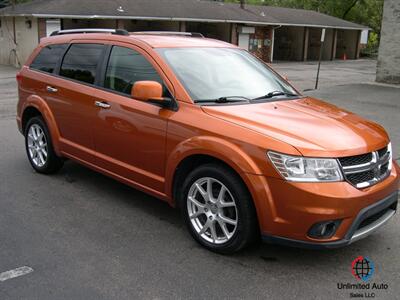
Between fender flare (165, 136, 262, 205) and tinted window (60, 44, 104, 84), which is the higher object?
tinted window (60, 44, 104, 84)

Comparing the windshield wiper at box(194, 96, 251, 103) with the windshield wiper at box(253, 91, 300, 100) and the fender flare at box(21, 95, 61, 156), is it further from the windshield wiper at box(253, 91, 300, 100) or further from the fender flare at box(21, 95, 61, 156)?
the fender flare at box(21, 95, 61, 156)

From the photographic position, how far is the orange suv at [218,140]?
3564 mm

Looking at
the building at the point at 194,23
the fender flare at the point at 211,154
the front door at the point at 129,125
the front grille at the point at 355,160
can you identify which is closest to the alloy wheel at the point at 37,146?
the front door at the point at 129,125

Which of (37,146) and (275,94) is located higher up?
(275,94)

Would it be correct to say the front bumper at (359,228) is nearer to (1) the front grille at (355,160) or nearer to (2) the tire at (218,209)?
(2) the tire at (218,209)

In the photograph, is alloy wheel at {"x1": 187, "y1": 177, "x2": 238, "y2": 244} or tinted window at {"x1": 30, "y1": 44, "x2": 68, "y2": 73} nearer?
alloy wheel at {"x1": 187, "y1": 177, "x2": 238, "y2": 244}

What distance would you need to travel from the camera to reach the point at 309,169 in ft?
11.6

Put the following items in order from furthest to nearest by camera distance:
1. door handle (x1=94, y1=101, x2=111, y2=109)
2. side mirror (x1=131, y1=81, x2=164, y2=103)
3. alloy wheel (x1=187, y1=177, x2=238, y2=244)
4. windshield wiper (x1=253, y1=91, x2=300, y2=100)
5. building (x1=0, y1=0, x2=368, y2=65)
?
building (x1=0, y1=0, x2=368, y2=65)
door handle (x1=94, y1=101, x2=111, y2=109)
windshield wiper (x1=253, y1=91, x2=300, y2=100)
side mirror (x1=131, y1=81, x2=164, y2=103)
alloy wheel (x1=187, y1=177, x2=238, y2=244)

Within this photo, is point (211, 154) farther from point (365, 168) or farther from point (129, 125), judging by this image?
point (365, 168)

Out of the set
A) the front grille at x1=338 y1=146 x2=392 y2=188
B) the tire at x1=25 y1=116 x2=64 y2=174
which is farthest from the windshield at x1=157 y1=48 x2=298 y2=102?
the tire at x1=25 y1=116 x2=64 y2=174

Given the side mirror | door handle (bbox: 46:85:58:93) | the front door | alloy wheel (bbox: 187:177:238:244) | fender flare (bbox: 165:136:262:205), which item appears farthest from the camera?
door handle (bbox: 46:85:58:93)

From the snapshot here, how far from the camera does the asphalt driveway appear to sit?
3490mm

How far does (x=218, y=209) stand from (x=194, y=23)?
109 ft

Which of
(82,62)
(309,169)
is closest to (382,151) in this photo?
(309,169)
